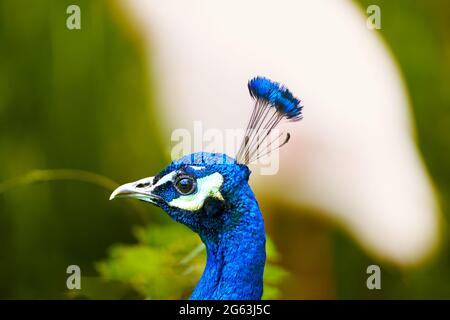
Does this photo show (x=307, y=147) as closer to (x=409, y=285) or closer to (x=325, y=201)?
(x=325, y=201)

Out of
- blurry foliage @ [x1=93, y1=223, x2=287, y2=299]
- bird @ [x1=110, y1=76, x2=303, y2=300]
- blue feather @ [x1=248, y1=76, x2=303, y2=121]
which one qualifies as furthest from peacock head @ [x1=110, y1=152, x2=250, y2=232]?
A: blurry foliage @ [x1=93, y1=223, x2=287, y2=299]

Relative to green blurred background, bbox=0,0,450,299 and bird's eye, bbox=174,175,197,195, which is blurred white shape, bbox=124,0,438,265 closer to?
green blurred background, bbox=0,0,450,299

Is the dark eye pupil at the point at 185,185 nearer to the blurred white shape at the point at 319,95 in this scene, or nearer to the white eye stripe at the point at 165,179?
the white eye stripe at the point at 165,179

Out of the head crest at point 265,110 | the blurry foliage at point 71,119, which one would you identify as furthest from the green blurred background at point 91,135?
the head crest at point 265,110

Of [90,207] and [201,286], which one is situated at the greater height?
[90,207]

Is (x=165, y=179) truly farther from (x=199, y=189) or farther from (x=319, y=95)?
(x=319, y=95)

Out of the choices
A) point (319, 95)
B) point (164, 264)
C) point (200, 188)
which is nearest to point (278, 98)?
point (200, 188)
